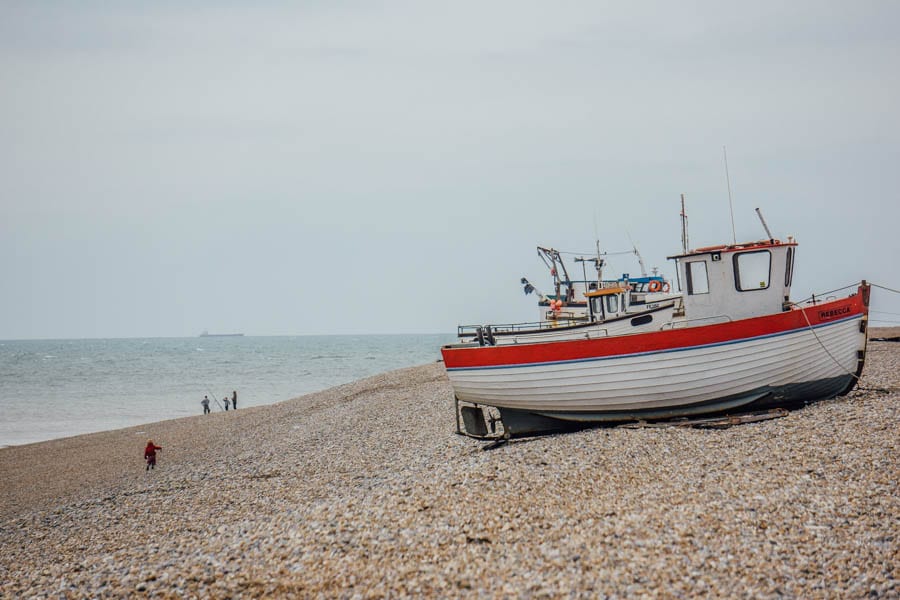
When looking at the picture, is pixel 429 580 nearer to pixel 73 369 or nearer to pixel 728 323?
pixel 728 323

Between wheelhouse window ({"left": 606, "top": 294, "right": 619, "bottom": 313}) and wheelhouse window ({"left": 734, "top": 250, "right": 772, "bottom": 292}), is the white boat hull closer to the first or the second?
wheelhouse window ({"left": 734, "top": 250, "right": 772, "bottom": 292})

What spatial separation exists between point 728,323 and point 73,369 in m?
88.2

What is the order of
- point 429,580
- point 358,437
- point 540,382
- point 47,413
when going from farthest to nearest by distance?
point 47,413 → point 358,437 → point 540,382 → point 429,580

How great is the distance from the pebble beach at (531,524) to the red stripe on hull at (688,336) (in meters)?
1.59

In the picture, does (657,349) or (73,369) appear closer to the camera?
(657,349)

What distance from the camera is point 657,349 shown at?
13742 mm

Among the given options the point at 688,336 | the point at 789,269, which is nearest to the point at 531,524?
the point at 688,336

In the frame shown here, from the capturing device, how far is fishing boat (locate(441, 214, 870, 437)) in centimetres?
1370

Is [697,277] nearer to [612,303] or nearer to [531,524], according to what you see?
[612,303]

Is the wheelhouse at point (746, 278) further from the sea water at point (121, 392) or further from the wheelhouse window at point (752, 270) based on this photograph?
the sea water at point (121, 392)

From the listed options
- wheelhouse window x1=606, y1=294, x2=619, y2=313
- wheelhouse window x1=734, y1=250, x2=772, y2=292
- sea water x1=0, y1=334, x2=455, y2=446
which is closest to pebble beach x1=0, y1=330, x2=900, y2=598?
wheelhouse window x1=734, y1=250, x2=772, y2=292

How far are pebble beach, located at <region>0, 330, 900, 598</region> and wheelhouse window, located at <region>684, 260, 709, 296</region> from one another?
3.09m

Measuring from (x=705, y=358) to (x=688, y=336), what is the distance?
0.56 m

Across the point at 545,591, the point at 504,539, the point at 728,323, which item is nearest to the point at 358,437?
the point at 728,323
